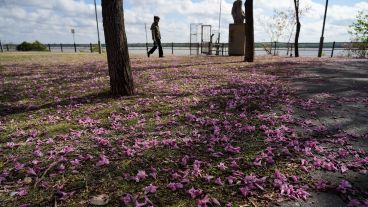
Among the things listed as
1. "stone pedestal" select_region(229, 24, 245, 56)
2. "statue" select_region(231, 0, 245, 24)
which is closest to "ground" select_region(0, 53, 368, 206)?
"stone pedestal" select_region(229, 24, 245, 56)

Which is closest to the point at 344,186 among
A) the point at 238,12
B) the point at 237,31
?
the point at 237,31

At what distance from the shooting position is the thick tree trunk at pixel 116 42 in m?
6.67

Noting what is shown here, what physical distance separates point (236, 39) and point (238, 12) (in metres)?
2.22

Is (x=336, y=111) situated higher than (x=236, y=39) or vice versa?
(x=236, y=39)

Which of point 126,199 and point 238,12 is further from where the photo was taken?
point 238,12

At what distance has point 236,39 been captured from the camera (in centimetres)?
2409

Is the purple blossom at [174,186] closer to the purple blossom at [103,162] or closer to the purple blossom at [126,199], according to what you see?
the purple blossom at [126,199]

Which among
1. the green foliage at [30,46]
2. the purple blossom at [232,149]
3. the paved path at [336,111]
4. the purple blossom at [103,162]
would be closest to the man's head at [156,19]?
the paved path at [336,111]

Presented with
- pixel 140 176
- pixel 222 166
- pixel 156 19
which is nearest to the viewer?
pixel 140 176

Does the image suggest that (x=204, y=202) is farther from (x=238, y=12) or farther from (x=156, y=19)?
(x=238, y=12)

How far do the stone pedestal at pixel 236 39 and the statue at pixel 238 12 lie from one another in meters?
0.53

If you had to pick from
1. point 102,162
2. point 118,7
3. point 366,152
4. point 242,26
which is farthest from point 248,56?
point 102,162

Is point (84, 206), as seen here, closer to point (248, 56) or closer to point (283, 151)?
point (283, 151)

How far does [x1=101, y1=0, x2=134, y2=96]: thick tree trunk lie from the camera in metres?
6.67
